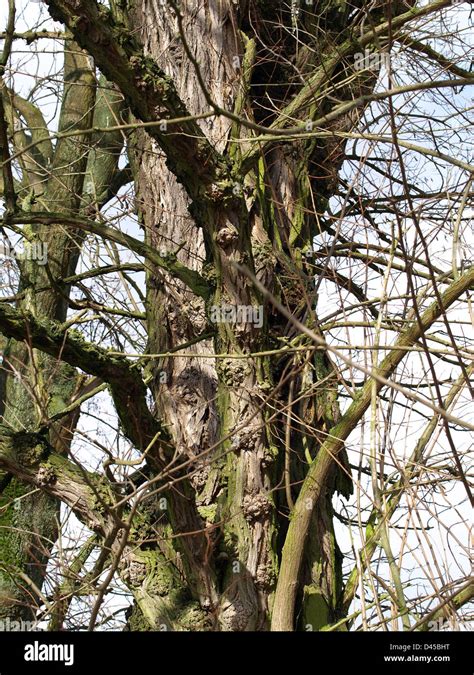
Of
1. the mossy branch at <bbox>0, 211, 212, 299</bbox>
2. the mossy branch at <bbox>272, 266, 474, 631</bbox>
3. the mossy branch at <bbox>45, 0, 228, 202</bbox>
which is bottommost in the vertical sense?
the mossy branch at <bbox>272, 266, 474, 631</bbox>

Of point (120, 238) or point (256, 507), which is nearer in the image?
point (120, 238)

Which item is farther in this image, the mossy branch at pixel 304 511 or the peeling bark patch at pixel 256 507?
the peeling bark patch at pixel 256 507

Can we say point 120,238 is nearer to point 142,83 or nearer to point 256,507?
point 142,83

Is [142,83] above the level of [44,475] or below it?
above
